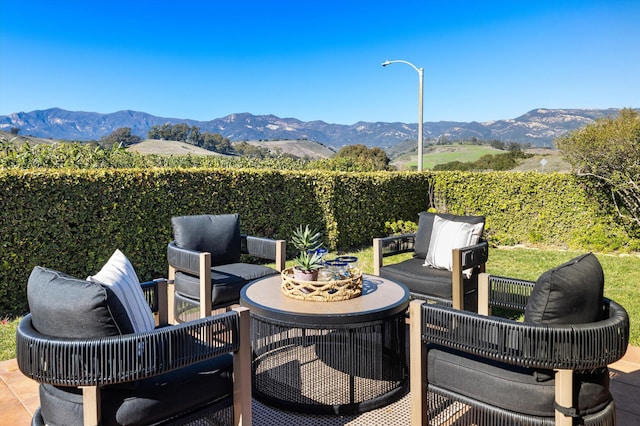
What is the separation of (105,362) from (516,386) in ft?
5.44

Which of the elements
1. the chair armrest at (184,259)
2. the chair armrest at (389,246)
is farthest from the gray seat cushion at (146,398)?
the chair armrest at (389,246)

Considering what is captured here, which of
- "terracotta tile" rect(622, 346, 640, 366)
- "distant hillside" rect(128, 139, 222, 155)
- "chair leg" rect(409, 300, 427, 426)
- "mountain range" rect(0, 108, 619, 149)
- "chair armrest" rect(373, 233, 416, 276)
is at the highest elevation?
"mountain range" rect(0, 108, 619, 149)

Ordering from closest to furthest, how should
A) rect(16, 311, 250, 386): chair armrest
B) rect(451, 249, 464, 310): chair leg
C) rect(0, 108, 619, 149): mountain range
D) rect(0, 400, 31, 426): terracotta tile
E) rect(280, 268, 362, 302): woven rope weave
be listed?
rect(16, 311, 250, 386): chair armrest
rect(0, 400, 31, 426): terracotta tile
rect(280, 268, 362, 302): woven rope weave
rect(451, 249, 464, 310): chair leg
rect(0, 108, 619, 149): mountain range

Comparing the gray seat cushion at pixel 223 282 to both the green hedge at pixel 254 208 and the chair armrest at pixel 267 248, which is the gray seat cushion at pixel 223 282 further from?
the green hedge at pixel 254 208

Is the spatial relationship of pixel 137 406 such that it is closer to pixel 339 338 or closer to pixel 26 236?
pixel 339 338

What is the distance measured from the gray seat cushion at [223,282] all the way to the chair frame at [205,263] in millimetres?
63

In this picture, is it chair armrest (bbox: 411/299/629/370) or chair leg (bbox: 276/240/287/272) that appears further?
chair leg (bbox: 276/240/287/272)

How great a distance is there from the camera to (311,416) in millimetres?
2412

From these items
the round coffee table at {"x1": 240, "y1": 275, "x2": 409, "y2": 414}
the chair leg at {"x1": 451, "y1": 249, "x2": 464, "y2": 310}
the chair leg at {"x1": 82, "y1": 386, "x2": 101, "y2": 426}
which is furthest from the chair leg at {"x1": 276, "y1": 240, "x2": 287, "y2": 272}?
the chair leg at {"x1": 82, "y1": 386, "x2": 101, "y2": 426}

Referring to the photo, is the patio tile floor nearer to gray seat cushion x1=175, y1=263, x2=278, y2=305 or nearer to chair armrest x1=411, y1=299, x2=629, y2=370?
chair armrest x1=411, y1=299, x2=629, y2=370

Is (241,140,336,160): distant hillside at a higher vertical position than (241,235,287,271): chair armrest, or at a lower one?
higher

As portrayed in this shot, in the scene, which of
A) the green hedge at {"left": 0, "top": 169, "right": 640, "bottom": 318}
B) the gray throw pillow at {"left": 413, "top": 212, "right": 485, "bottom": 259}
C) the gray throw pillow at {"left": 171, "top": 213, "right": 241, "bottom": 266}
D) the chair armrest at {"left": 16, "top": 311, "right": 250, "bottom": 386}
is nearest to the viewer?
the chair armrest at {"left": 16, "top": 311, "right": 250, "bottom": 386}

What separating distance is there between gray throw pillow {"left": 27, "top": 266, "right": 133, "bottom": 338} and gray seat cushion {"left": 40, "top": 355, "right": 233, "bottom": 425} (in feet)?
0.83

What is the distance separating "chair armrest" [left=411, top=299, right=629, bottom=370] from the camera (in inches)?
64.6
